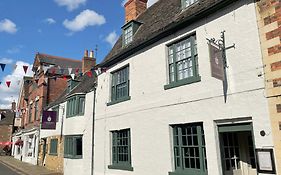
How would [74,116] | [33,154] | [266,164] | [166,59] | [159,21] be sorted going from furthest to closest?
[33,154] → [74,116] → [159,21] → [166,59] → [266,164]

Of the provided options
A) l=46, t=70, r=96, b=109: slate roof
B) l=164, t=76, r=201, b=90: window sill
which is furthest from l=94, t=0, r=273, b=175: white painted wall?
l=46, t=70, r=96, b=109: slate roof

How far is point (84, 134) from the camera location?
1579cm

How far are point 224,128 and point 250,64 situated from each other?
2.05 meters

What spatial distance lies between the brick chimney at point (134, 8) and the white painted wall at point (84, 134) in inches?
204

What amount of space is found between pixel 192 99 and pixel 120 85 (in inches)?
200

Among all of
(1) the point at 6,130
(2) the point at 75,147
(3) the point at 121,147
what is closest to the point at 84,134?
(2) the point at 75,147

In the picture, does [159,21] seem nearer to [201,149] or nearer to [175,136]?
[175,136]

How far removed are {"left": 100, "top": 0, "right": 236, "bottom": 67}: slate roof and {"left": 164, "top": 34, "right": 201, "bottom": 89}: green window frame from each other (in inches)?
25.0

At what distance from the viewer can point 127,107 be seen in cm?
1203

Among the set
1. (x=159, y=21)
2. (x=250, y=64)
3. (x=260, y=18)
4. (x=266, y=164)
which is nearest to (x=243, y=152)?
(x=266, y=164)

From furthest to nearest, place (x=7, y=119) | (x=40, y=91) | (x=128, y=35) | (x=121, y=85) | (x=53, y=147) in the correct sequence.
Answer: (x=7, y=119) → (x=40, y=91) → (x=53, y=147) → (x=128, y=35) → (x=121, y=85)

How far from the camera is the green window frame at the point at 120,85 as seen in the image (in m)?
12.5

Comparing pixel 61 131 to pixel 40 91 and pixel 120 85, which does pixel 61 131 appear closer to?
pixel 40 91

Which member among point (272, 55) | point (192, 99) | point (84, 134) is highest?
point (272, 55)
